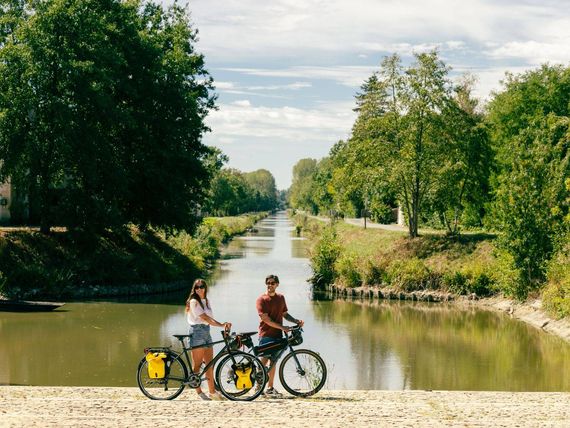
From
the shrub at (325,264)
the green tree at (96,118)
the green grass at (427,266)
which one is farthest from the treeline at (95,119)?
the green grass at (427,266)

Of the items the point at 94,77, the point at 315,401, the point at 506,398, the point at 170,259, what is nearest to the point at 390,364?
the point at 506,398

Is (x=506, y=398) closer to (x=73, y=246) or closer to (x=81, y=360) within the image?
(x=81, y=360)

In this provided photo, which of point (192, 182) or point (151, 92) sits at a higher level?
point (151, 92)

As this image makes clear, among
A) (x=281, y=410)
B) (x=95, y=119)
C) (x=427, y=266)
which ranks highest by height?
(x=95, y=119)

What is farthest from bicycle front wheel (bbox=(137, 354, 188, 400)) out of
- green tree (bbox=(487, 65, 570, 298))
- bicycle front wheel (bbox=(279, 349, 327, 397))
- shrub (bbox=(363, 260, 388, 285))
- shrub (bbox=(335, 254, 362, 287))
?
shrub (bbox=(363, 260, 388, 285))

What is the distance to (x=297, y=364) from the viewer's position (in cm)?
1231

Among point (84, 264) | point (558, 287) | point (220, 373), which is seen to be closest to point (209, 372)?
point (220, 373)

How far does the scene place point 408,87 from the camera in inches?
1642

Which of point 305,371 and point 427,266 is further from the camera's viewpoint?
point 427,266

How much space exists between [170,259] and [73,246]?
6361 mm

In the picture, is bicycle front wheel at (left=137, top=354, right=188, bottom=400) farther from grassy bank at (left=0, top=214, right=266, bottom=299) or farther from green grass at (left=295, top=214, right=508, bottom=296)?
green grass at (left=295, top=214, right=508, bottom=296)

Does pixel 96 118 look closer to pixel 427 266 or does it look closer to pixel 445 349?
pixel 427 266

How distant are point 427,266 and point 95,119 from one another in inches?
688

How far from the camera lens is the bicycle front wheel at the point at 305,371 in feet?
40.0
